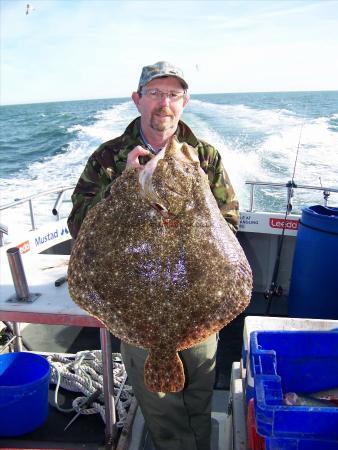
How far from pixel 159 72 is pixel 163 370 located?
165 centimetres

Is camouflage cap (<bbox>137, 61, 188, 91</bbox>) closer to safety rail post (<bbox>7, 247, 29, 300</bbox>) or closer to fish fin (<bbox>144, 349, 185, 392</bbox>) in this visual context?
safety rail post (<bbox>7, 247, 29, 300</bbox>)

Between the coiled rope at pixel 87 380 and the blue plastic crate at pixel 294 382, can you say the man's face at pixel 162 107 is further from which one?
the coiled rope at pixel 87 380

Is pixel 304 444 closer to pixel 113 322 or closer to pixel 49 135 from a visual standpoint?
pixel 113 322

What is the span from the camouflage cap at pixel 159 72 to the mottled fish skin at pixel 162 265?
2.68ft

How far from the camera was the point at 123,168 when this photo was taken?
2518 millimetres

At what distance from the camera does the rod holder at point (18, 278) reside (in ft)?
7.79

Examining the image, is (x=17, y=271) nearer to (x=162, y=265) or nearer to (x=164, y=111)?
(x=162, y=265)

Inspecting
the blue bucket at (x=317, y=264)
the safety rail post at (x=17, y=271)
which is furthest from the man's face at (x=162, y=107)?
the blue bucket at (x=317, y=264)

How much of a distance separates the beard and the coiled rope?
198 cm

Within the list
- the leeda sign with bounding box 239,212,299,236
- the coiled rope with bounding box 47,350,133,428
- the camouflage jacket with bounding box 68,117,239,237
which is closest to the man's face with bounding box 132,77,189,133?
the camouflage jacket with bounding box 68,117,239,237

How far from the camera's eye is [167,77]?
98.7 inches

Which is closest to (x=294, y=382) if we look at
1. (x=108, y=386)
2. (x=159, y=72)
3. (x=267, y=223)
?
(x=108, y=386)

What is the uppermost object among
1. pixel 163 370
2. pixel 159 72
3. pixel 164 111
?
pixel 159 72

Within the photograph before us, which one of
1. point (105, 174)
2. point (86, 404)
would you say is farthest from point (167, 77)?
point (86, 404)
